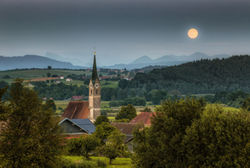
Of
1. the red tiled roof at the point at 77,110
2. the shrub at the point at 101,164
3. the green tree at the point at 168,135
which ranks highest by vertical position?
the green tree at the point at 168,135

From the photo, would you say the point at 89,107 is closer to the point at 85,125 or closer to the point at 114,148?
the point at 85,125

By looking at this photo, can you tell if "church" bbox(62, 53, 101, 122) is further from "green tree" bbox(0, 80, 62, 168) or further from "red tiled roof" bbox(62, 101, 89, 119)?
"green tree" bbox(0, 80, 62, 168)

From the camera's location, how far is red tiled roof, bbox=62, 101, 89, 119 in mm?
104875

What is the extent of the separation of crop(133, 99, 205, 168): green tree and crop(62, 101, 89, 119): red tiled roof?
2691 inches

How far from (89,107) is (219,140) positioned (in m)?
87.2

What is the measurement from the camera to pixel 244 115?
32.1m

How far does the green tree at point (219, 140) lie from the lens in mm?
29875

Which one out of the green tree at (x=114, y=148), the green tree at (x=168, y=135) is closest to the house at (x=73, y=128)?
the green tree at (x=114, y=148)

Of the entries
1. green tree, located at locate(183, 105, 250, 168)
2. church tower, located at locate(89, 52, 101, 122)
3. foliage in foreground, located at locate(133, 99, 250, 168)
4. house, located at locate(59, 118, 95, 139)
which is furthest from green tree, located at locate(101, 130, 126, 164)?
church tower, located at locate(89, 52, 101, 122)

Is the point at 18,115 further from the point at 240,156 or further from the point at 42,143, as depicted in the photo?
the point at 240,156

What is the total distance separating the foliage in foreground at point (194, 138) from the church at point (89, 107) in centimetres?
6797

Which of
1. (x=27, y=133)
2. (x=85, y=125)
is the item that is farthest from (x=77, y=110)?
(x=27, y=133)

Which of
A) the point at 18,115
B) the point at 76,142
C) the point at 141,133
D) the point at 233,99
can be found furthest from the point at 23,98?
the point at 233,99

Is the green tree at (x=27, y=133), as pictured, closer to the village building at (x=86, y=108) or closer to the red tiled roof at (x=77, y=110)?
the village building at (x=86, y=108)
